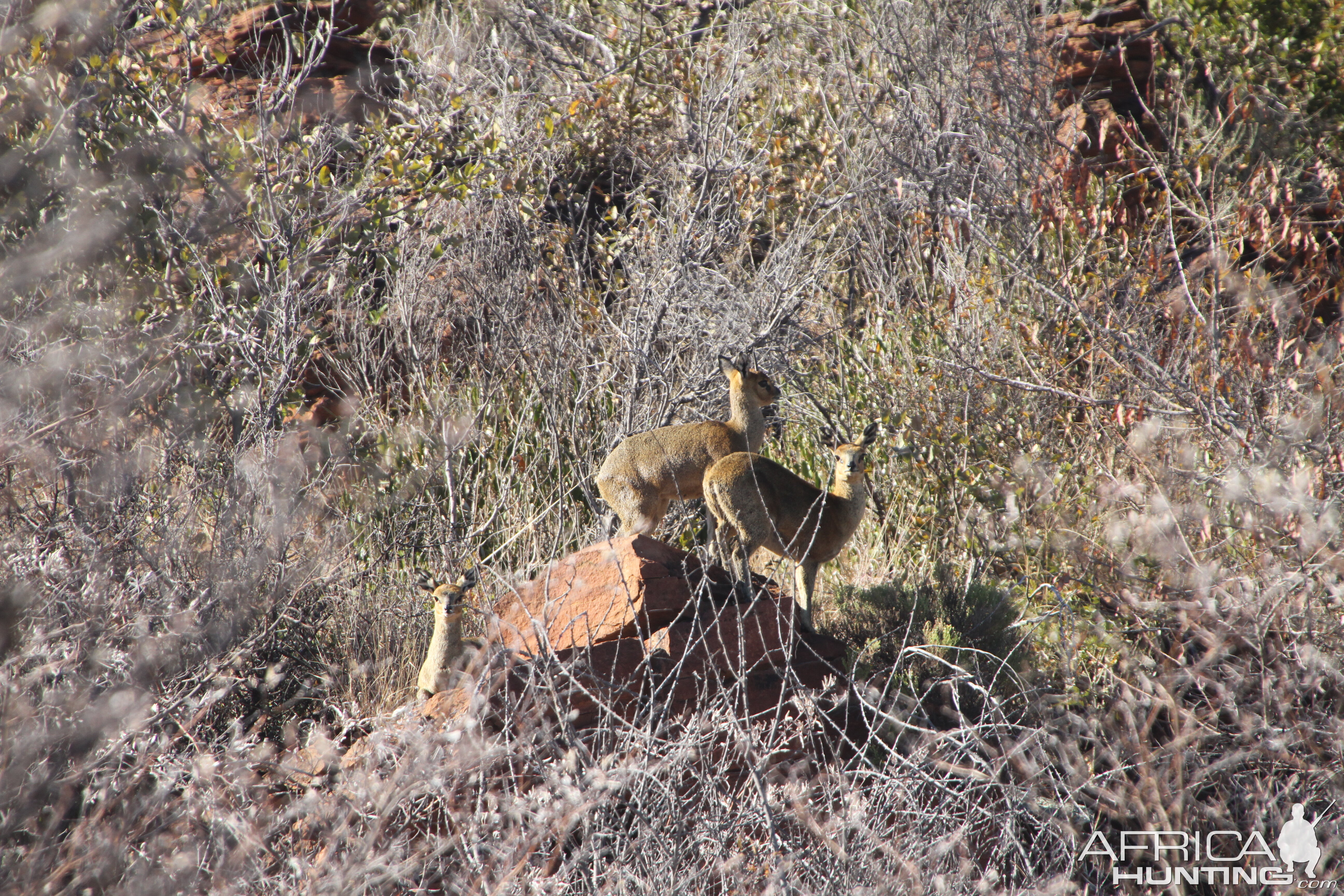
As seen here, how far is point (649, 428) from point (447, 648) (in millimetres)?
3275

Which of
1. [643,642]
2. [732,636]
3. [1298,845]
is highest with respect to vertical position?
[643,642]

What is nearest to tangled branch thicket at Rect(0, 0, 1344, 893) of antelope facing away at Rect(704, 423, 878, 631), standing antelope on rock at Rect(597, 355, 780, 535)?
antelope facing away at Rect(704, 423, 878, 631)

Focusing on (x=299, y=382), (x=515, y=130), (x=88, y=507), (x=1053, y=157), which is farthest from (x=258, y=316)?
(x=1053, y=157)

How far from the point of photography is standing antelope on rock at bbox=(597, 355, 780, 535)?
677 centimetres

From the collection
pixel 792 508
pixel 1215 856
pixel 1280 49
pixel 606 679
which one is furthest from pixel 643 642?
pixel 1280 49

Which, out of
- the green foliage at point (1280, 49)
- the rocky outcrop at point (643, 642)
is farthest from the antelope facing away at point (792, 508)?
the green foliage at point (1280, 49)

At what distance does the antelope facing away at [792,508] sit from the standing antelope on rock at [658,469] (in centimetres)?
50

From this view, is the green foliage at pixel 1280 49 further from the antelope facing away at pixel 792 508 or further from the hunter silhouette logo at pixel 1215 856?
the hunter silhouette logo at pixel 1215 856

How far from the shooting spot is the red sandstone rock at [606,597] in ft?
17.9

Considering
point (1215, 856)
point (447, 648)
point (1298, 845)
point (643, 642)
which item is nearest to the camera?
point (1298, 845)

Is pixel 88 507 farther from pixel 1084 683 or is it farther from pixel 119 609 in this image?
pixel 1084 683

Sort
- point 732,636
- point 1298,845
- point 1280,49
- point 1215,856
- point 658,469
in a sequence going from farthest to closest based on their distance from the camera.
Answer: point 1280,49 → point 658,469 → point 732,636 → point 1215,856 → point 1298,845

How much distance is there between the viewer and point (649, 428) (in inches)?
327

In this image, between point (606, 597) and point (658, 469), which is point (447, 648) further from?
point (658, 469)
